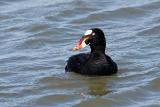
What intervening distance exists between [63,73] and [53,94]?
1411mm

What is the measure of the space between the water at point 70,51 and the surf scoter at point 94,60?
0.40ft

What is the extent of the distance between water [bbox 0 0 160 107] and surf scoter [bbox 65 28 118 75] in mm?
123

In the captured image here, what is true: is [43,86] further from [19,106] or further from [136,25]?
[136,25]

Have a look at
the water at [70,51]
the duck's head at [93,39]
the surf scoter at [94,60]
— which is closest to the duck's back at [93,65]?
the surf scoter at [94,60]

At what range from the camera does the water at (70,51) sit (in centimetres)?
1195

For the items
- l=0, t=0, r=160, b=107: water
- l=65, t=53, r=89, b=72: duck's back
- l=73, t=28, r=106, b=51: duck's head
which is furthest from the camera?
l=65, t=53, r=89, b=72: duck's back

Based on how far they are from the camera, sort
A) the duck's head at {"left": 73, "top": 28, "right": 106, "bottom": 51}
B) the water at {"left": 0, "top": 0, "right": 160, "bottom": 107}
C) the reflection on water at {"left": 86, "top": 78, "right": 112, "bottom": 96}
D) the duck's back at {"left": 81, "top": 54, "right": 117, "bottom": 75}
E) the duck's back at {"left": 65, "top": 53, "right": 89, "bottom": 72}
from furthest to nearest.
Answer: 1. the duck's back at {"left": 65, "top": 53, "right": 89, "bottom": 72}
2. the duck's head at {"left": 73, "top": 28, "right": 106, "bottom": 51}
3. the duck's back at {"left": 81, "top": 54, "right": 117, "bottom": 75}
4. the reflection on water at {"left": 86, "top": 78, "right": 112, "bottom": 96}
5. the water at {"left": 0, "top": 0, "right": 160, "bottom": 107}

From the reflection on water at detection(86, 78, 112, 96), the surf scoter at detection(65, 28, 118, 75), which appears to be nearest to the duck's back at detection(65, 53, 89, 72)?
the surf scoter at detection(65, 28, 118, 75)

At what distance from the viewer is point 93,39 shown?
13.2m

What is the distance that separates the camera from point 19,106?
11500mm

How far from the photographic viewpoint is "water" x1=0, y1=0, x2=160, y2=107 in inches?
470

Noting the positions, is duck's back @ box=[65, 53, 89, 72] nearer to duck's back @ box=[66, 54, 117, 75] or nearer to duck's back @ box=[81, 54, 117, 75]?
duck's back @ box=[66, 54, 117, 75]

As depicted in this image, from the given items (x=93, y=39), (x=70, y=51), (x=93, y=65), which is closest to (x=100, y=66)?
(x=93, y=65)

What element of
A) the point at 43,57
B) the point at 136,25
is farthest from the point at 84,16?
the point at 43,57
